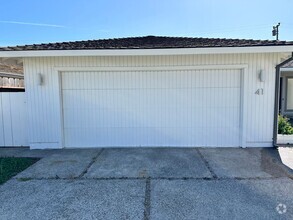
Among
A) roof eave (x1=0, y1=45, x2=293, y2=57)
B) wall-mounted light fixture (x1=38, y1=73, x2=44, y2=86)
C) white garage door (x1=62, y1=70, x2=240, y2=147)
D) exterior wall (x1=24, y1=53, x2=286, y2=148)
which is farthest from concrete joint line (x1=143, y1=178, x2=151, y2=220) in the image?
wall-mounted light fixture (x1=38, y1=73, x2=44, y2=86)

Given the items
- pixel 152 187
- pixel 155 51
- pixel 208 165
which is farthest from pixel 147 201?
pixel 155 51

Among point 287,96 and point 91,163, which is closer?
point 91,163

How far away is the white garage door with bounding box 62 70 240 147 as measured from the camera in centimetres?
593

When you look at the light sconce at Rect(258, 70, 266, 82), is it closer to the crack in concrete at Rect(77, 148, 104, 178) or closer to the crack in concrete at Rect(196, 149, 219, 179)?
the crack in concrete at Rect(196, 149, 219, 179)

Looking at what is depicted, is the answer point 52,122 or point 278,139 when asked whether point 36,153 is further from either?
point 278,139

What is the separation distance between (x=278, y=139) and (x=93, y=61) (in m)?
5.86

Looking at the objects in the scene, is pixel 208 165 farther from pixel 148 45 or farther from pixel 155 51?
pixel 148 45

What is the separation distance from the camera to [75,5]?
8.27m

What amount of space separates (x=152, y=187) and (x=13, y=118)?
5.12m

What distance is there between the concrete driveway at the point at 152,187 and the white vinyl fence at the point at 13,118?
170 cm

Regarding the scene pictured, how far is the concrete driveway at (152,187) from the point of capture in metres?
2.77

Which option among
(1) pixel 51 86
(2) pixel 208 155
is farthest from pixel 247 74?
(1) pixel 51 86

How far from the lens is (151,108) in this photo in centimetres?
606

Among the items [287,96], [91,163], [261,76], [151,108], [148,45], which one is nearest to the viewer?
[91,163]
